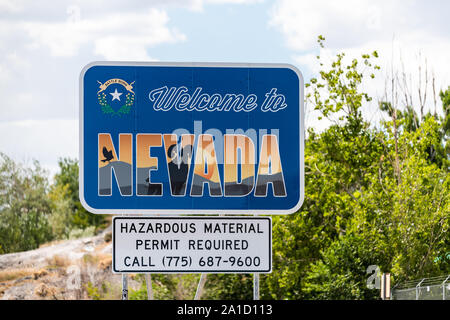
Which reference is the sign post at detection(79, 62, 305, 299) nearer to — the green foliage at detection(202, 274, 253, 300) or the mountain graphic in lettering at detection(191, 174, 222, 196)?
the mountain graphic in lettering at detection(191, 174, 222, 196)

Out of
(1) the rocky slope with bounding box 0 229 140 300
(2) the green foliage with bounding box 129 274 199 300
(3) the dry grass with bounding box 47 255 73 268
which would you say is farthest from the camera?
(3) the dry grass with bounding box 47 255 73 268

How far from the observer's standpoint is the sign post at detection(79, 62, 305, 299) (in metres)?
7.02

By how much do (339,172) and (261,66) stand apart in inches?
574

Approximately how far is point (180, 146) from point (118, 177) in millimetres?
690

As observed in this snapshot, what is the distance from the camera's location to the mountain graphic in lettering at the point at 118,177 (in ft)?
23.0

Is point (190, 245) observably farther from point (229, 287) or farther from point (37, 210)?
point (37, 210)

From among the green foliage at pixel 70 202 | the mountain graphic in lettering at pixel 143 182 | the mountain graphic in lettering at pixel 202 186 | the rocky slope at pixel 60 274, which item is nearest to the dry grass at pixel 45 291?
the rocky slope at pixel 60 274

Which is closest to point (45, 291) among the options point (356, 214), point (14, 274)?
point (14, 274)

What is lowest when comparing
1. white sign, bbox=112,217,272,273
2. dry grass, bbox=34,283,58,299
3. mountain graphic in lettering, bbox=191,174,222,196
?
dry grass, bbox=34,283,58,299

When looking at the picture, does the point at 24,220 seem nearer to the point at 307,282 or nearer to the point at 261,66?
the point at 307,282

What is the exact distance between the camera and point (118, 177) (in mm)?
7031

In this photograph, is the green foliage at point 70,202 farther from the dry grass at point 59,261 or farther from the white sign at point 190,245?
the white sign at point 190,245

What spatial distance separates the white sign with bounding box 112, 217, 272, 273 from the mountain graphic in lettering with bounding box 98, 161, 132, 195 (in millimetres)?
298

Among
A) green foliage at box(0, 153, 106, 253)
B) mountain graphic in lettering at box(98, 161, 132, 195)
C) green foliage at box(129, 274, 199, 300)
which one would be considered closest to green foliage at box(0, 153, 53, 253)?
green foliage at box(0, 153, 106, 253)
